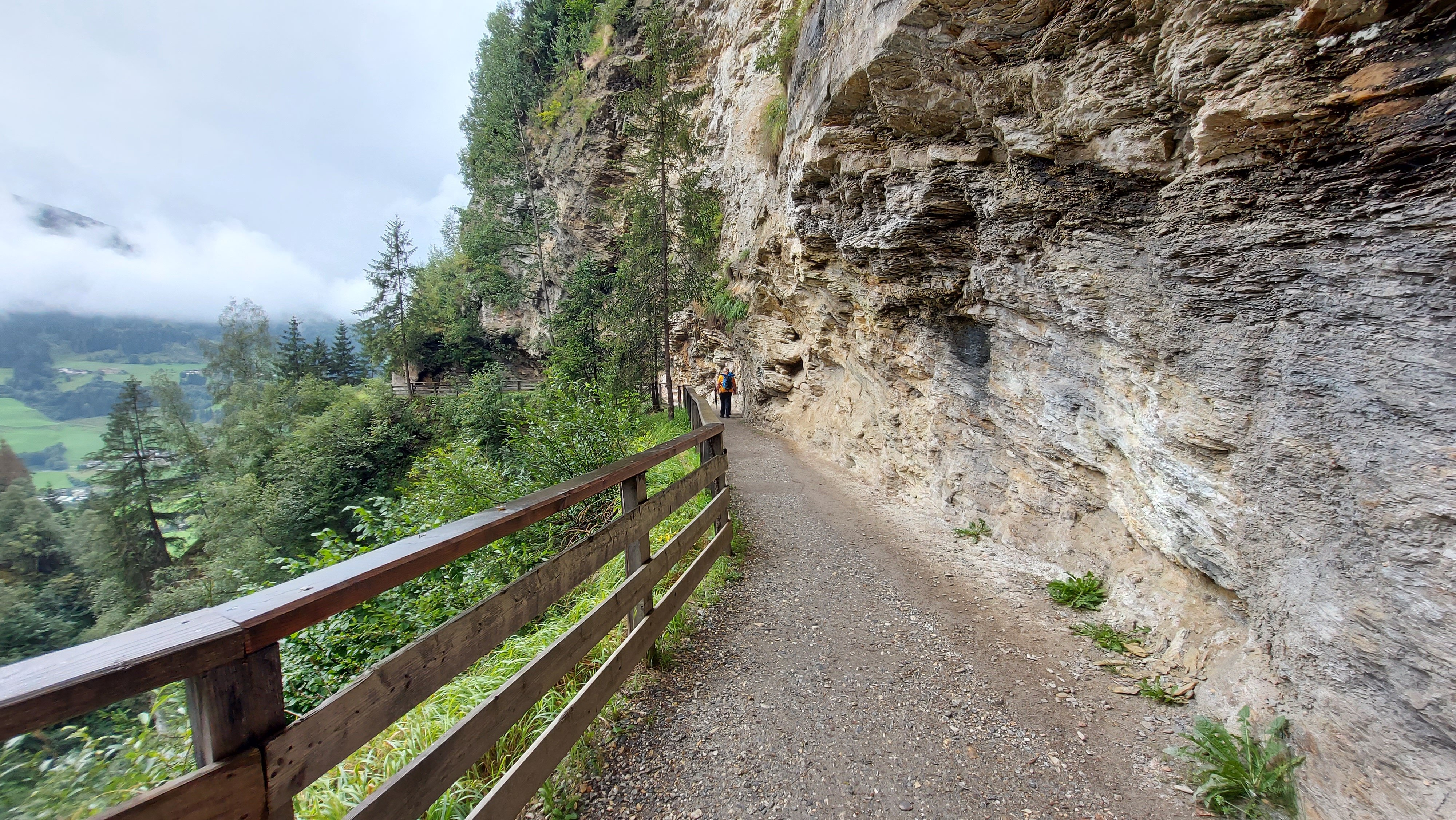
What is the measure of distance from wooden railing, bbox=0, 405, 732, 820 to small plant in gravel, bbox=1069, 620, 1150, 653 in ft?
12.0

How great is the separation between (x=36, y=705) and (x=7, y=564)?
148 feet

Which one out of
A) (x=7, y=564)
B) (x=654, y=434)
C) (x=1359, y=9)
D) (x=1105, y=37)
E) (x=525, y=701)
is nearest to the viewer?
(x=525, y=701)

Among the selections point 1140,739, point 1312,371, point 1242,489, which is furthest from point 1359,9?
point 1140,739

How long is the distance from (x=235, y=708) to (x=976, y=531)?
23.3 ft

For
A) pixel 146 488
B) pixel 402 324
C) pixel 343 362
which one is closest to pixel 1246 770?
pixel 402 324

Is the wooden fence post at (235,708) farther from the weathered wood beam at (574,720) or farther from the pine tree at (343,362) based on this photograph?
the pine tree at (343,362)

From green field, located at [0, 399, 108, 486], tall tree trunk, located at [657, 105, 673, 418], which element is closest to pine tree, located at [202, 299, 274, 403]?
tall tree trunk, located at [657, 105, 673, 418]

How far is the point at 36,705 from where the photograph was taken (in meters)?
0.87

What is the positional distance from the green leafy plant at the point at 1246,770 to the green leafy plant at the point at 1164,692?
1.66 feet

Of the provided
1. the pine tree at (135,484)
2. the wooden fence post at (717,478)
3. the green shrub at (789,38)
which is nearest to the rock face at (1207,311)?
the green shrub at (789,38)

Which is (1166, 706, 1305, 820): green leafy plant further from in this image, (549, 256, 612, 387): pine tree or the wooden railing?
(549, 256, 612, 387): pine tree

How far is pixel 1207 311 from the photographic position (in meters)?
3.66

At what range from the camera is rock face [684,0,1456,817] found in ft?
8.20

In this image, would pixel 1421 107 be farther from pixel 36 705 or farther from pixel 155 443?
pixel 155 443
